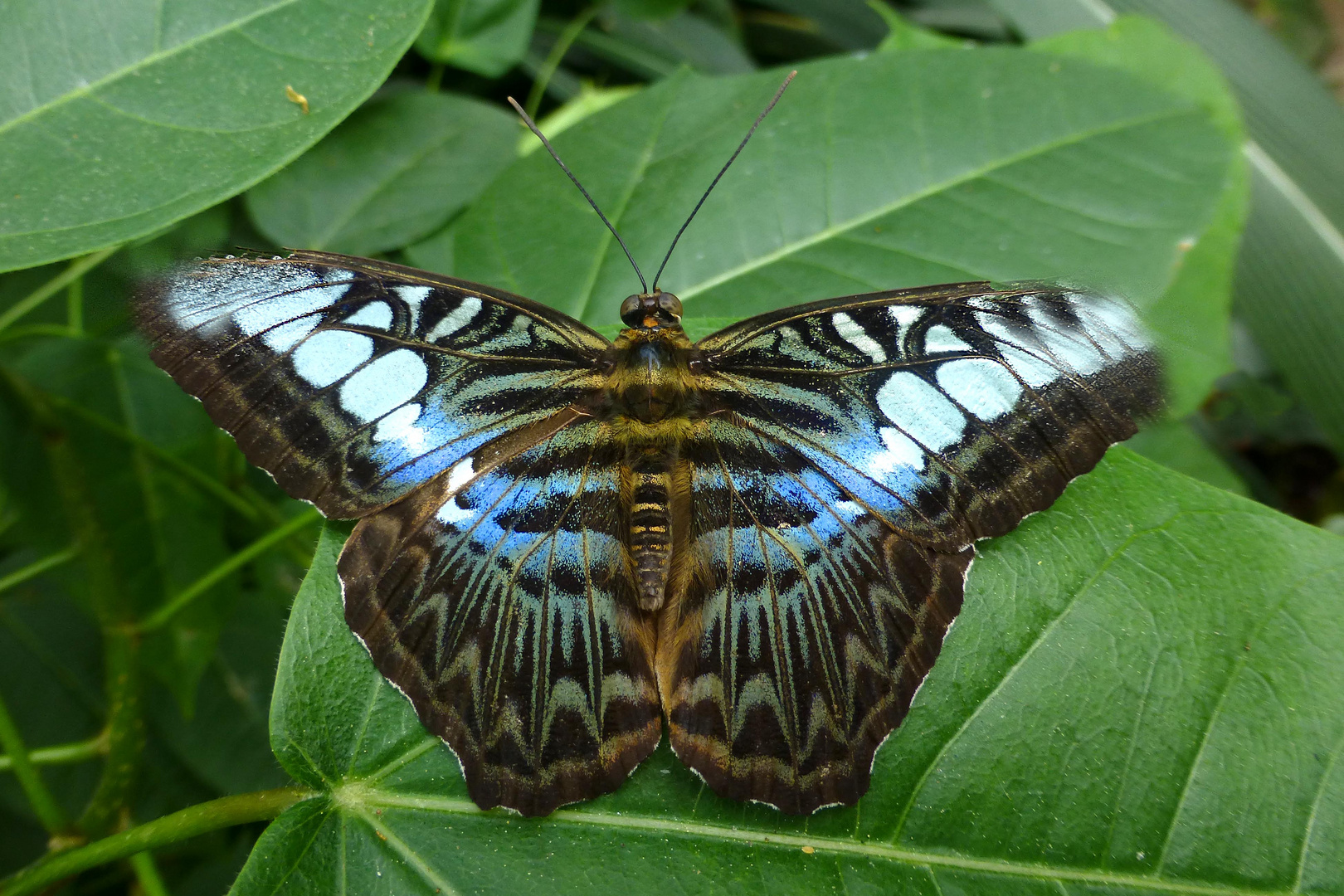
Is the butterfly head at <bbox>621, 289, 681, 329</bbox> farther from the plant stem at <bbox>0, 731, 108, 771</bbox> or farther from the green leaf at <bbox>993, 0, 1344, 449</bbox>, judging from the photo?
the green leaf at <bbox>993, 0, 1344, 449</bbox>

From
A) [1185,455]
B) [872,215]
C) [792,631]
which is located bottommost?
[792,631]

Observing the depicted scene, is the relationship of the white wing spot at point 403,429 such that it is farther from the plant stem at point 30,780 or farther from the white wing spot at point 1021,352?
the white wing spot at point 1021,352

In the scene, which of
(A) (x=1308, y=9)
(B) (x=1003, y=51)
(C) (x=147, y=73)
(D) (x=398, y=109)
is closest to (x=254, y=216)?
(D) (x=398, y=109)

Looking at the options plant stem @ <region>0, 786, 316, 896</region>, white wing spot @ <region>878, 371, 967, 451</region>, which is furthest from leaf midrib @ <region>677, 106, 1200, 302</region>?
plant stem @ <region>0, 786, 316, 896</region>

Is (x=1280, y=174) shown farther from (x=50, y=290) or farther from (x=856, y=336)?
(x=50, y=290)

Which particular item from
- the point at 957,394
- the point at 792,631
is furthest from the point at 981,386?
the point at 792,631

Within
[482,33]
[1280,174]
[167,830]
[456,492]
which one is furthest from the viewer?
[1280,174]
